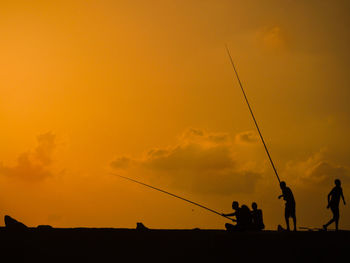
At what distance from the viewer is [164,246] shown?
13750mm

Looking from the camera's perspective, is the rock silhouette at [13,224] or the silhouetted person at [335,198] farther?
the silhouetted person at [335,198]

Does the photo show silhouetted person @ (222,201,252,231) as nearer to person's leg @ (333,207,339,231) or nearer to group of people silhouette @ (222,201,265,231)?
group of people silhouette @ (222,201,265,231)

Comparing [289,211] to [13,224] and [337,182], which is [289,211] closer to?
[337,182]

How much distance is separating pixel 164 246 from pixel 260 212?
5620mm

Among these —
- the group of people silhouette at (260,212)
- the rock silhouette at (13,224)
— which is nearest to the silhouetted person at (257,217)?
the group of people silhouette at (260,212)

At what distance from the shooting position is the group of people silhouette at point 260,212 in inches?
697

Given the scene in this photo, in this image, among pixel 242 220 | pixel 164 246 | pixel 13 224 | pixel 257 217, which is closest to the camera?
pixel 164 246

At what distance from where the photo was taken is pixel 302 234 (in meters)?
16.5

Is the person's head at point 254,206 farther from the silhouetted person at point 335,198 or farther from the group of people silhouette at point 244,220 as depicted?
the silhouetted person at point 335,198

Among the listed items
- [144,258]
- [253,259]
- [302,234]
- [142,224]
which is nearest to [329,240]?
[302,234]

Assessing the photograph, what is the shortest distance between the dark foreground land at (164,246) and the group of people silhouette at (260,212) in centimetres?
157

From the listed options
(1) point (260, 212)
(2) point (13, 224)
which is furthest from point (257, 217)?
(2) point (13, 224)

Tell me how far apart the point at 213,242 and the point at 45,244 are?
421cm

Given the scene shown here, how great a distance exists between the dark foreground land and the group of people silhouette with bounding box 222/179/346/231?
1566 millimetres
